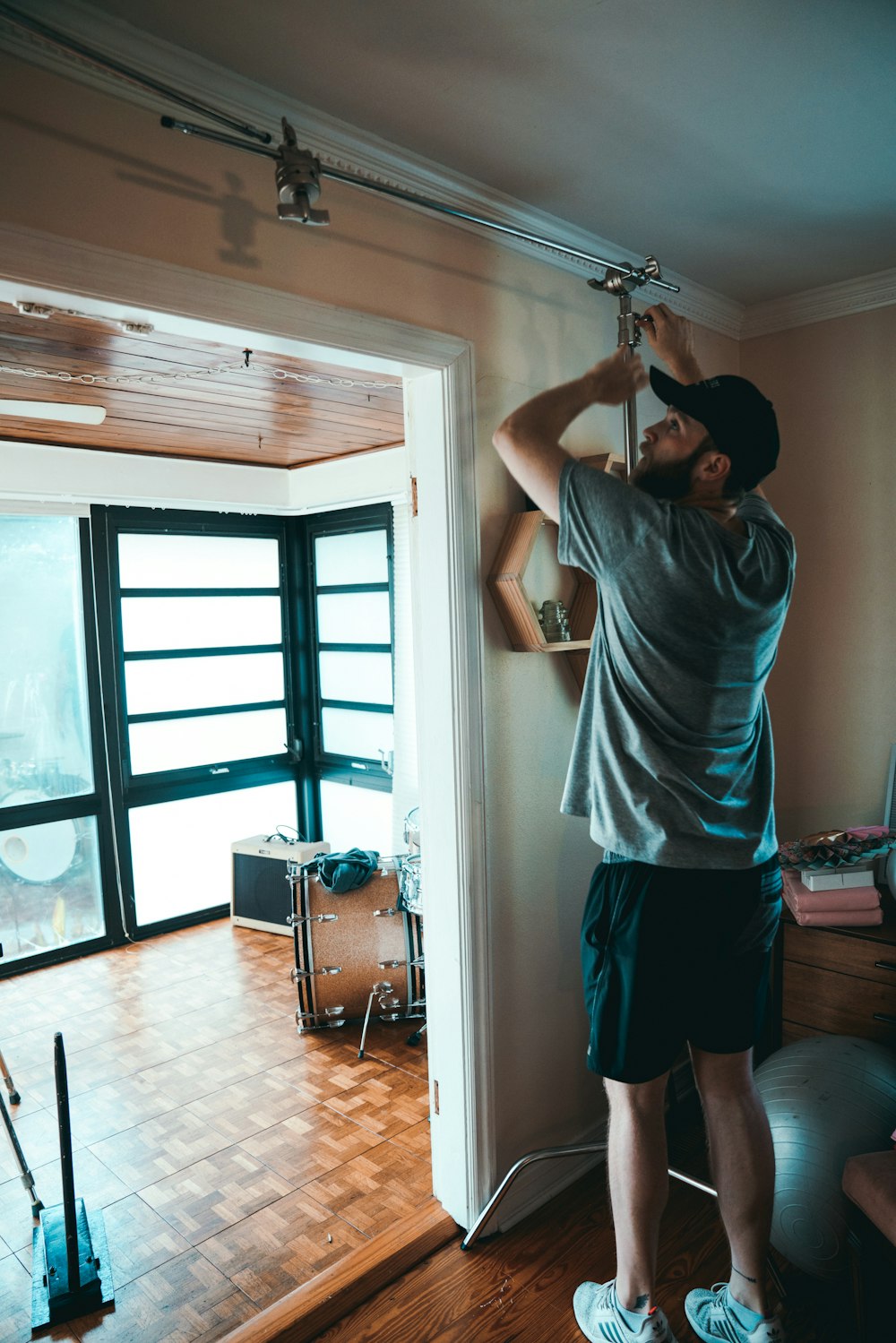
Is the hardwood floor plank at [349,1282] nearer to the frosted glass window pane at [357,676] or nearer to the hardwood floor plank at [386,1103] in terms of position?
the hardwood floor plank at [386,1103]

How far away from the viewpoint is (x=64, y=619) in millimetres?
4809

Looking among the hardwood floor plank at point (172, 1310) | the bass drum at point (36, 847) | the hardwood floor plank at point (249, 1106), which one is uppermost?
the bass drum at point (36, 847)

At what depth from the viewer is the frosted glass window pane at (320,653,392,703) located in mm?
5414

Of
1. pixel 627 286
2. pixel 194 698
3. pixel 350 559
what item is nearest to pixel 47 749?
pixel 194 698

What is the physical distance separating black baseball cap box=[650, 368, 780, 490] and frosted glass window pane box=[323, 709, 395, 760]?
378 centimetres

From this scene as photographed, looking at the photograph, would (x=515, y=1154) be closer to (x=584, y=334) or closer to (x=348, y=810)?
(x=584, y=334)

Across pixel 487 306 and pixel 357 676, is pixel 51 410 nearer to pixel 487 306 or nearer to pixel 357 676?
pixel 487 306

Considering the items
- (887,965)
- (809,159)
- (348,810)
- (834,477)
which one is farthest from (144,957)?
(809,159)

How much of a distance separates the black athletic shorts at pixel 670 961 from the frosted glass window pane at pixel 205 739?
392 cm

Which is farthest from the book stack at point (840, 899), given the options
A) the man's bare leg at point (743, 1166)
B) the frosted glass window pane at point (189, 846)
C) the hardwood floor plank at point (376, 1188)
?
the frosted glass window pane at point (189, 846)

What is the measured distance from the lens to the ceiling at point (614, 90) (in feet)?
4.82

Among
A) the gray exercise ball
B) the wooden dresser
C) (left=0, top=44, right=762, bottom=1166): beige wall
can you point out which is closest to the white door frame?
(left=0, top=44, right=762, bottom=1166): beige wall

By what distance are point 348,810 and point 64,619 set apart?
6.85ft

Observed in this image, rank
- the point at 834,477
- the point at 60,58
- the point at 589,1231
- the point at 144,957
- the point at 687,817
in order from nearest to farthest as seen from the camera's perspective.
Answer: the point at 60,58 < the point at 687,817 < the point at 589,1231 < the point at 834,477 < the point at 144,957
